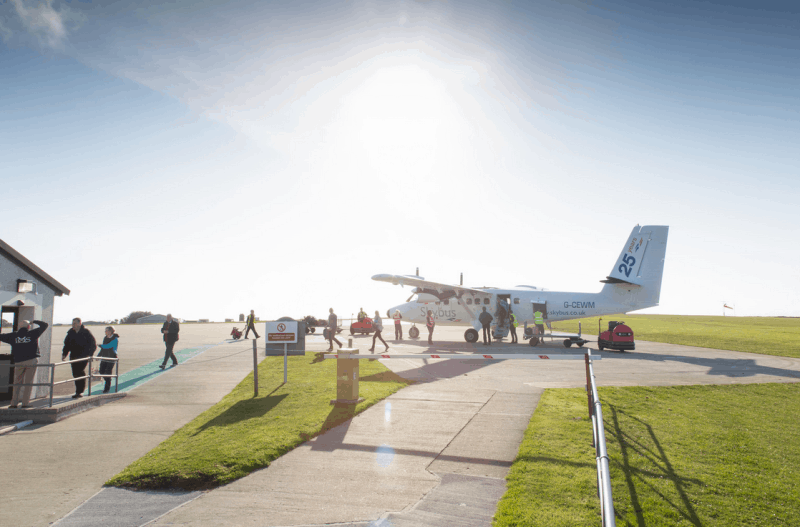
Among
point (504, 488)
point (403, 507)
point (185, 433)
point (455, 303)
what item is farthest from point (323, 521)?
point (455, 303)

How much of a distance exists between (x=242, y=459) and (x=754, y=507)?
632 cm

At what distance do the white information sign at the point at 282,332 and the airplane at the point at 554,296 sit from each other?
346 inches

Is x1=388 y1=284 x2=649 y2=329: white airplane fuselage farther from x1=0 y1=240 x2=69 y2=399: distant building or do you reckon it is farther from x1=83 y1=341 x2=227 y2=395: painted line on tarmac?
x1=0 y1=240 x2=69 y2=399: distant building

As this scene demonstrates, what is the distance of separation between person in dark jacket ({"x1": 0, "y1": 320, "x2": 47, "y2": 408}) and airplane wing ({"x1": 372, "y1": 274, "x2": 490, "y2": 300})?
16.1m

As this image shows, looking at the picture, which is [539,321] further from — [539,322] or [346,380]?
[346,380]

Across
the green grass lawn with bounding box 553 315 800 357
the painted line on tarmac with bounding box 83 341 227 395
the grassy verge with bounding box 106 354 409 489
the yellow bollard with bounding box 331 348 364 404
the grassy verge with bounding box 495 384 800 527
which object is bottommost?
the painted line on tarmac with bounding box 83 341 227 395

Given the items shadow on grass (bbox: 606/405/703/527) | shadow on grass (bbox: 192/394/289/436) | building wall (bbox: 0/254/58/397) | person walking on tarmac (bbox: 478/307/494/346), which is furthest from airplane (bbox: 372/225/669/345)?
shadow on grass (bbox: 606/405/703/527)

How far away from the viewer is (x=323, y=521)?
14.3ft

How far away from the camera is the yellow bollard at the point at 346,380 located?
29.9ft

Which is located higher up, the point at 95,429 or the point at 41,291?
the point at 41,291

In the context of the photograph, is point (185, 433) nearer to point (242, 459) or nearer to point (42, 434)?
point (242, 459)

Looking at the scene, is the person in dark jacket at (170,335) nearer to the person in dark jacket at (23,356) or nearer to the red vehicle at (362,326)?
the person in dark jacket at (23,356)

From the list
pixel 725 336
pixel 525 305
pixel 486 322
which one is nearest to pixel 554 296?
pixel 525 305

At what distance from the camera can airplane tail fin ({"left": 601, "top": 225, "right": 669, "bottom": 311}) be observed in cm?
2267
